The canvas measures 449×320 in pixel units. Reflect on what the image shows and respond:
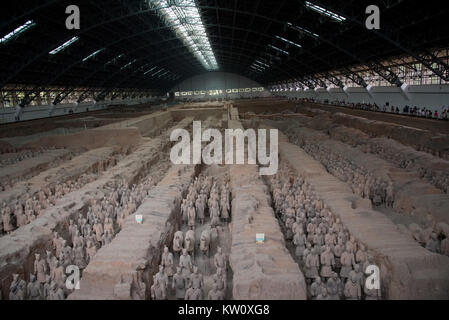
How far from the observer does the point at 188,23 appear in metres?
23.7

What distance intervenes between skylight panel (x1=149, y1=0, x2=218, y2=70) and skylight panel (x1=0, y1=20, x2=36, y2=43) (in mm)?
6542

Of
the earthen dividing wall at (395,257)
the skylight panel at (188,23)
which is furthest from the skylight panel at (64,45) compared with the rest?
the earthen dividing wall at (395,257)

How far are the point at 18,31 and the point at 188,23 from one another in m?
10.9

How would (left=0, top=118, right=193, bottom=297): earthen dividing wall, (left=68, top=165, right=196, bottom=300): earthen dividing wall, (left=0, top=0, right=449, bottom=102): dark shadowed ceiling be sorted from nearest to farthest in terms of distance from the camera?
1. (left=68, top=165, right=196, bottom=300): earthen dividing wall
2. (left=0, top=118, right=193, bottom=297): earthen dividing wall
3. (left=0, top=0, right=449, bottom=102): dark shadowed ceiling

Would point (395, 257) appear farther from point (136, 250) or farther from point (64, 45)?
point (64, 45)

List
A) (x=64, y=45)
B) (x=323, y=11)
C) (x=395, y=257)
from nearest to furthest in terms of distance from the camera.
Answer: (x=395, y=257) < (x=323, y=11) < (x=64, y=45)

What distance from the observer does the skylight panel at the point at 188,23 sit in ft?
65.6

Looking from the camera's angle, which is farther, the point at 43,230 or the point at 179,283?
the point at 43,230

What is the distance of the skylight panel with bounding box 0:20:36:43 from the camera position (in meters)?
16.8

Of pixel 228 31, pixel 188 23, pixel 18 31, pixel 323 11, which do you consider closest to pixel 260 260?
pixel 323 11

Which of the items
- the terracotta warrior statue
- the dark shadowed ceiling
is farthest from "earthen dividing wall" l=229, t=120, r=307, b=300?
the dark shadowed ceiling

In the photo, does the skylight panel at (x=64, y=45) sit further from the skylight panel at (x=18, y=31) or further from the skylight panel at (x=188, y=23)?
the skylight panel at (x=188, y=23)

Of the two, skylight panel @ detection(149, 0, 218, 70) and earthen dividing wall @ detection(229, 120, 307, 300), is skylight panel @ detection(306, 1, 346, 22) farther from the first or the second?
earthen dividing wall @ detection(229, 120, 307, 300)

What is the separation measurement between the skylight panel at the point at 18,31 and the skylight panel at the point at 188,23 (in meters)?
6.54
